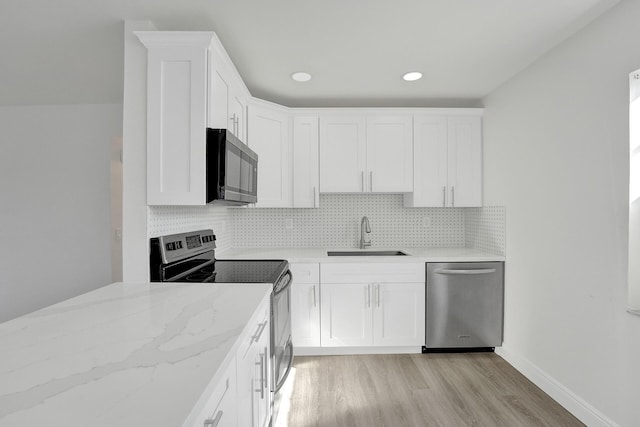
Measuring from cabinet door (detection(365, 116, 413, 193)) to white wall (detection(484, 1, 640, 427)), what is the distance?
0.82 metres

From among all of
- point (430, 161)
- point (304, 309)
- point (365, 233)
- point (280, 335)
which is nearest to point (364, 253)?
point (365, 233)

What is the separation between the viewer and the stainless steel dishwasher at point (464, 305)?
2822mm

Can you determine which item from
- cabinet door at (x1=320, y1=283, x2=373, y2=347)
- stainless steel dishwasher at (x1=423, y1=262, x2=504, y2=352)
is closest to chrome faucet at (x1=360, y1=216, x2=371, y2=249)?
cabinet door at (x1=320, y1=283, x2=373, y2=347)

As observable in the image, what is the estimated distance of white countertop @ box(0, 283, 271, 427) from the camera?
608 mm

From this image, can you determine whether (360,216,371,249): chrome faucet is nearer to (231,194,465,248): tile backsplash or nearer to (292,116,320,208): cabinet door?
(231,194,465,248): tile backsplash

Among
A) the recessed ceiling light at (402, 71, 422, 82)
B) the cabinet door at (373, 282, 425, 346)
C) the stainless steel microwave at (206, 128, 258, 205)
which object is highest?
the recessed ceiling light at (402, 71, 422, 82)

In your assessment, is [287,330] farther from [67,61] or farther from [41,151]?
[41,151]

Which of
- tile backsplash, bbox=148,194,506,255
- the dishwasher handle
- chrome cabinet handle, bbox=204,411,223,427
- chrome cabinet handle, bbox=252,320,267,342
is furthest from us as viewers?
tile backsplash, bbox=148,194,506,255

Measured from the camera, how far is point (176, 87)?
70.7 inches

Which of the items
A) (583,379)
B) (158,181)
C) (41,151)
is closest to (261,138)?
(158,181)

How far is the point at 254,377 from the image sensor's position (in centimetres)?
134

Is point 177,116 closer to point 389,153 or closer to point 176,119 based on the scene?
point 176,119

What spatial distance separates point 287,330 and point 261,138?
1657mm

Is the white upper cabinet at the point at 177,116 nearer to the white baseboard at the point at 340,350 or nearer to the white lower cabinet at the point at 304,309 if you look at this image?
the white lower cabinet at the point at 304,309
